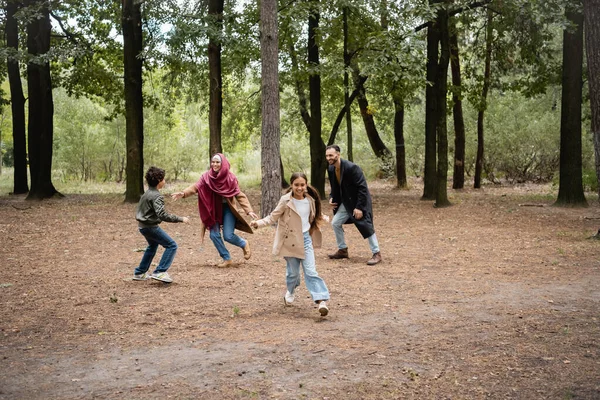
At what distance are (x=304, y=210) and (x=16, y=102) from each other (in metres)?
22.5

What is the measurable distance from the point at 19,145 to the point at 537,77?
67.3 ft

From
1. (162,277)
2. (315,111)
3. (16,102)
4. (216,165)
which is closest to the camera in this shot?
(162,277)

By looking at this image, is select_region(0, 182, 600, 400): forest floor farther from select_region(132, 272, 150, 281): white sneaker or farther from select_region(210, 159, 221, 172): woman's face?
select_region(210, 159, 221, 172): woman's face

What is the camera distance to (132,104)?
21781 mm

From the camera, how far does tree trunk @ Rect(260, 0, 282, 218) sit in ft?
49.3

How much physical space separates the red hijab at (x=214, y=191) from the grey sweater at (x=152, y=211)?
5.48ft

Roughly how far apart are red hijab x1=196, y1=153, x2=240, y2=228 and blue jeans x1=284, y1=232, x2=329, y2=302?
324cm

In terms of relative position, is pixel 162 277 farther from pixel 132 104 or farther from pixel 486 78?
pixel 486 78

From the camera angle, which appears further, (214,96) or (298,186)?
(214,96)

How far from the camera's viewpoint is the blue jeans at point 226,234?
10492 mm

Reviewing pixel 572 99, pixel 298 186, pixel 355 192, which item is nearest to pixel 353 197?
pixel 355 192

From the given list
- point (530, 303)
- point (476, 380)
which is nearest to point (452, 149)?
point (530, 303)

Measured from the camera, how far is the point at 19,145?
27.2m

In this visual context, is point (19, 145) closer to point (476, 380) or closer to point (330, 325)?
point (330, 325)
